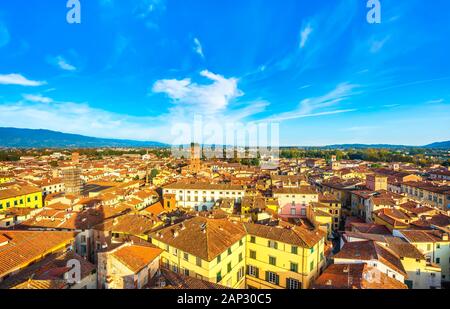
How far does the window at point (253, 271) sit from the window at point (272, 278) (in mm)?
758

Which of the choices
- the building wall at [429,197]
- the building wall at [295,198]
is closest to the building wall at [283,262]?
the building wall at [295,198]

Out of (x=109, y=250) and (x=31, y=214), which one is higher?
(x=109, y=250)

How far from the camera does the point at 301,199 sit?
1180 inches

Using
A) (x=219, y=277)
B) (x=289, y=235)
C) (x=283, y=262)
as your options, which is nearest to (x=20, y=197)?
(x=219, y=277)

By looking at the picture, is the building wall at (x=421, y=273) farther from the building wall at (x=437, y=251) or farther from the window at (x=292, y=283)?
the window at (x=292, y=283)

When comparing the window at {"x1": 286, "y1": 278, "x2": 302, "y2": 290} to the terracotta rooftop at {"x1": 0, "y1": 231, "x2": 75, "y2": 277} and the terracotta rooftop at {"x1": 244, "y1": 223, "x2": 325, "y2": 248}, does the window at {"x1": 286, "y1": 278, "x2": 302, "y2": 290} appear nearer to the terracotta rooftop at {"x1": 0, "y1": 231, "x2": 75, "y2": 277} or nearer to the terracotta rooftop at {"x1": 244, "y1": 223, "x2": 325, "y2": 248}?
the terracotta rooftop at {"x1": 244, "y1": 223, "x2": 325, "y2": 248}

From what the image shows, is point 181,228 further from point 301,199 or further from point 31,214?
point 301,199

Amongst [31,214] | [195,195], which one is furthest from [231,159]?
[31,214]

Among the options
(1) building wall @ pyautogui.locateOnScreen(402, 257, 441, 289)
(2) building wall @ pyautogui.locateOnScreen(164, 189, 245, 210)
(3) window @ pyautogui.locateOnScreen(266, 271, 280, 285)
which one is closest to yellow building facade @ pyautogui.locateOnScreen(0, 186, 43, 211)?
(2) building wall @ pyautogui.locateOnScreen(164, 189, 245, 210)

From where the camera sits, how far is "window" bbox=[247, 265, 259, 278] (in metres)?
15.6

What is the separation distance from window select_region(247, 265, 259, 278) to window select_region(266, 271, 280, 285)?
2.49ft

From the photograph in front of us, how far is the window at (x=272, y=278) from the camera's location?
14788 millimetres
